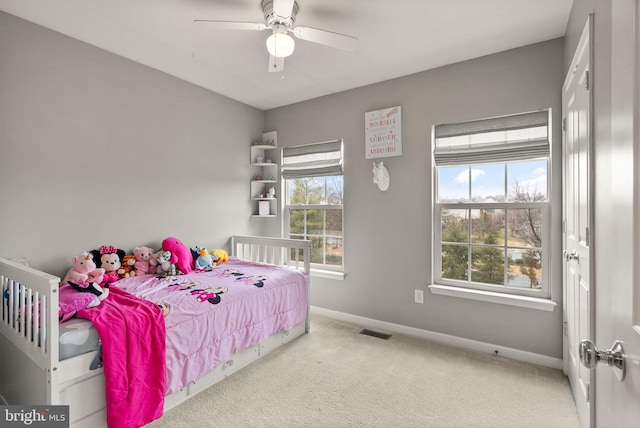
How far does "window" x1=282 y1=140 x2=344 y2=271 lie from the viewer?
11.4ft

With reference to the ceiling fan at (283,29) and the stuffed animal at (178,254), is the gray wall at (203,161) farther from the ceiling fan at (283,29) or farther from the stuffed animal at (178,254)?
the ceiling fan at (283,29)

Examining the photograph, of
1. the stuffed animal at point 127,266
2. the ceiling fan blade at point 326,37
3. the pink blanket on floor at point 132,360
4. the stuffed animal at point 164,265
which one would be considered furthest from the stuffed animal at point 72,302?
the ceiling fan blade at point 326,37

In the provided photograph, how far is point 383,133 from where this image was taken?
10.1ft

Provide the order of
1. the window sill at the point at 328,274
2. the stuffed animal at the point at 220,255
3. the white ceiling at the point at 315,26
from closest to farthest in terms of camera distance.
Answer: the white ceiling at the point at 315,26
the stuffed animal at the point at 220,255
the window sill at the point at 328,274

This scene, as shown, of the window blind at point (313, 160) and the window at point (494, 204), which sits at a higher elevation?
the window blind at point (313, 160)

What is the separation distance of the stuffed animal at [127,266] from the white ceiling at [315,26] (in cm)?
170

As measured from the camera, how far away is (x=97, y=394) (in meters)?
1.59

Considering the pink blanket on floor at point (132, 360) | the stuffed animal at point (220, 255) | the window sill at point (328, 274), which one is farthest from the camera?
the window sill at point (328, 274)

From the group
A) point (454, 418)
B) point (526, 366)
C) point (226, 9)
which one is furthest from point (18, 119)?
point (526, 366)

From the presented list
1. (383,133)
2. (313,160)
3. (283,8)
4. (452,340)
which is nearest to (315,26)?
(283,8)

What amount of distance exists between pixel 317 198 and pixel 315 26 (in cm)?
184

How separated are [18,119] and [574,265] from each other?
3.68m

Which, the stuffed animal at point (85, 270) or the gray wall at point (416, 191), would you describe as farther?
the gray wall at point (416, 191)

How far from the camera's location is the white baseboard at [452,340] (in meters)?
2.39
